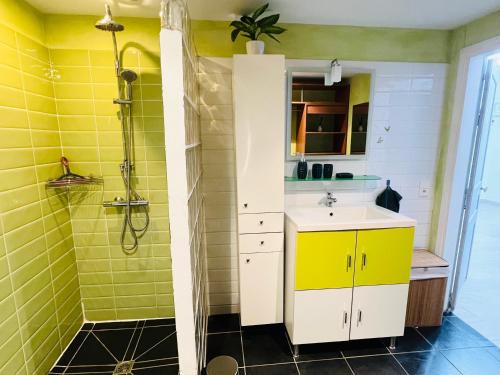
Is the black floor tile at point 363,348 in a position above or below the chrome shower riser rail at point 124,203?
below

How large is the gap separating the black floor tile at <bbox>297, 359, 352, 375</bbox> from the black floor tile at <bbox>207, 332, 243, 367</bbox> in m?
0.44

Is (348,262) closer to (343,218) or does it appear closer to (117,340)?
(343,218)

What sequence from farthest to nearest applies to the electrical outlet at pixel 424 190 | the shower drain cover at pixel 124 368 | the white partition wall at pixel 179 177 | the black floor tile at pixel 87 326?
the electrical outlet at pixel 424 190
the black floor tile at pixel 87 326
the shower drain cover at pixel 124 368
the white partition wall at pixel 179 177

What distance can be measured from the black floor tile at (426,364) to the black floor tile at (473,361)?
56 millimetres

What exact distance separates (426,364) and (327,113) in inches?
76.0

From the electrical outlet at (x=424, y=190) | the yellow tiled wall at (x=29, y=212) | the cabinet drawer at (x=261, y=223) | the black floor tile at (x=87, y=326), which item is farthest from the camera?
the electrical outlet at (x=424, y=190)

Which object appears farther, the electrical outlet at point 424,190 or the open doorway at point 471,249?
the electrical outlet at point 424,190

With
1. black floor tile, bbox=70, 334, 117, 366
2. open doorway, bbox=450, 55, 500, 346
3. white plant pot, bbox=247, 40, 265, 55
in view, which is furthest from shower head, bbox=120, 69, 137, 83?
open doorway, bbox=450, 55, 500, 346

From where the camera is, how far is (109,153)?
6.50ft

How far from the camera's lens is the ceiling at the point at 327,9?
165 cm

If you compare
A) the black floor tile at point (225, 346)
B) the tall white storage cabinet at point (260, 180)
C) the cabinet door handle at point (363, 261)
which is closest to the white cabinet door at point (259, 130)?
the tall white storage cabinet at point (260, 180)

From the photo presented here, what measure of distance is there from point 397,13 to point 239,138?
4.65 ft

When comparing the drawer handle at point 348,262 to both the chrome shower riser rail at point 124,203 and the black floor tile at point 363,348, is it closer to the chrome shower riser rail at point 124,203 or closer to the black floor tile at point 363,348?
the black floor tile at point 363,348

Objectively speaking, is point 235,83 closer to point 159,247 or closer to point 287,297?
point 159,247
